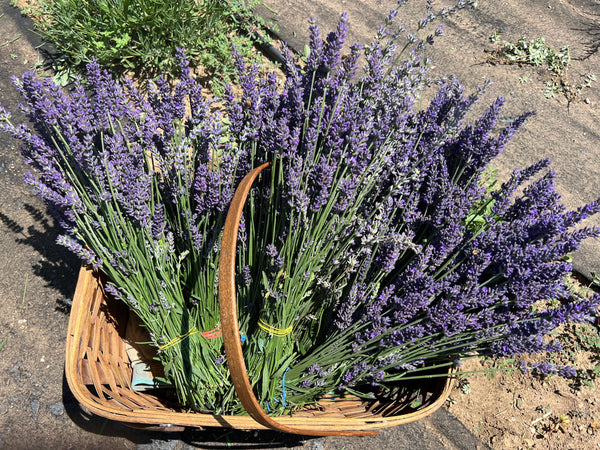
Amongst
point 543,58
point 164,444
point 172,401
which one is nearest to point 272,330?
point 172,401

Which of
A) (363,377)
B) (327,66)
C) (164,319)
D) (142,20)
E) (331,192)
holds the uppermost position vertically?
(327,66)

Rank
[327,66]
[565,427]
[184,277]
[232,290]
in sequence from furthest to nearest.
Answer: [565,427] → [184,277] → [327,66] → [232,290]

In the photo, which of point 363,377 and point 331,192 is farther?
point 363,377

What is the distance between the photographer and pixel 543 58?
3.34m

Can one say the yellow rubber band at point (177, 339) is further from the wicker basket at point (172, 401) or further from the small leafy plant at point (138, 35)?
the small leafy plant at point (138, 35)

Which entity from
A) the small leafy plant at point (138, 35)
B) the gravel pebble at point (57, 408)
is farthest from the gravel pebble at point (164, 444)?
the small leafy plant at point (138, 35)

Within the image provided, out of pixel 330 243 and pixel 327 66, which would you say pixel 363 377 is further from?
pixel 327 66

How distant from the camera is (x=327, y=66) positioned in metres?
1.46

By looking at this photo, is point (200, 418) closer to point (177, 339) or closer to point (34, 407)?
point (177, 339)

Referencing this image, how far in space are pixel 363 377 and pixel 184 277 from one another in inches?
31.0

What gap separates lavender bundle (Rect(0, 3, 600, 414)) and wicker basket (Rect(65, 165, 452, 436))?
0.12 meters

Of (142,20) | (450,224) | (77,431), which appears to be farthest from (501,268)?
(142,20)

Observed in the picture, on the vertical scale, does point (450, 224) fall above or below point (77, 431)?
above

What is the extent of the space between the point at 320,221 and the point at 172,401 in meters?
1.00
